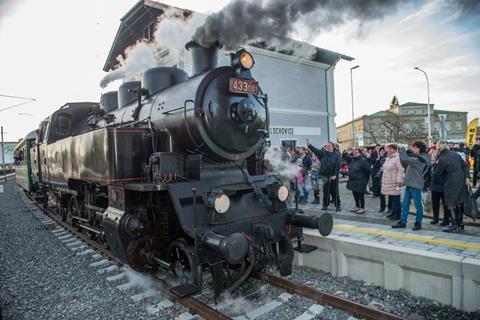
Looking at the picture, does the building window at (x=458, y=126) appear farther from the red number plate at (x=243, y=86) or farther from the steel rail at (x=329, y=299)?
the steel rail at (x=329, y=299)

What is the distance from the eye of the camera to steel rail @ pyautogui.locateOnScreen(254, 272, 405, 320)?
3137 millimetres

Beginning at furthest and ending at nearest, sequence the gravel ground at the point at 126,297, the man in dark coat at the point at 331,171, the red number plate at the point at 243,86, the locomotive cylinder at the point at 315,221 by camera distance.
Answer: the man in dark coat at the point at 331,171 → the red number plate at the point at 243,86 → the locomotive cylinder at the point at 315,221 → the gravel ground at the point at 126,297

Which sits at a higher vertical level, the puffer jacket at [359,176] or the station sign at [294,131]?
the station sign at [294,131]

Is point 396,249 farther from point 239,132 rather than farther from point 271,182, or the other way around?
point 239,132

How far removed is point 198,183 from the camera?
3.93 metres

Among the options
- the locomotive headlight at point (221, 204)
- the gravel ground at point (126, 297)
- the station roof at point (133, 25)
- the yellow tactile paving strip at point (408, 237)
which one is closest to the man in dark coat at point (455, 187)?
the yellow tactile paving strip at point (408, 237)

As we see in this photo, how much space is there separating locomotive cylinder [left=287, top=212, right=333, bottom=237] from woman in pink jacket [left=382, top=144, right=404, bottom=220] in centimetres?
296

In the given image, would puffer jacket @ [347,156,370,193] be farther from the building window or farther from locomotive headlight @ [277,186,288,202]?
the building window

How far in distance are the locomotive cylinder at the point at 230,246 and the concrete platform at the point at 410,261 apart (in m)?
1.92

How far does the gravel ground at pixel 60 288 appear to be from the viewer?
12.0 ft

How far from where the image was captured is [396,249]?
13.1 feet

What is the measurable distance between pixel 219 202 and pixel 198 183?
431 mm

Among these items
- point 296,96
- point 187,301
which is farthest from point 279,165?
point 296,96

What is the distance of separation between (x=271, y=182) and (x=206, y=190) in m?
1.08
